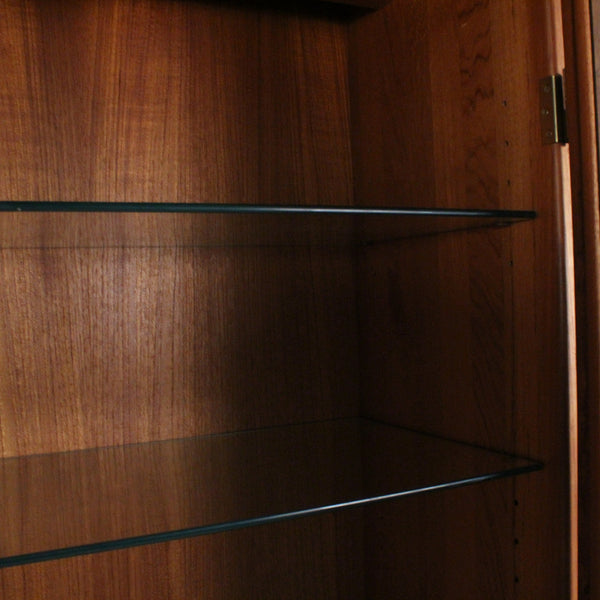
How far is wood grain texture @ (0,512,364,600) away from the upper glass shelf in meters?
0.44

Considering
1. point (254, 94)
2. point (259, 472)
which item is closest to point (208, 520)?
point (259, 472)

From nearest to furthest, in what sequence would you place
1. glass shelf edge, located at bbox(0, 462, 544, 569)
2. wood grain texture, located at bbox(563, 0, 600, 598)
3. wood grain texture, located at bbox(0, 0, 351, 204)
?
glass shelf edge, located at bbox(0, 462, 544, 569)
wood grain texture, located at bbox(563, 0, 600, 598)
wood grain texture, located at bbox(0, 0, 351, 204)

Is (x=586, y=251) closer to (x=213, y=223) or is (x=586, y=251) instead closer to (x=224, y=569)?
(x=213, y=223)

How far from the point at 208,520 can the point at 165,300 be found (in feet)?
1.26

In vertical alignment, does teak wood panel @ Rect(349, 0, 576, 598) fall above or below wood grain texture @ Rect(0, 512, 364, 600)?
above

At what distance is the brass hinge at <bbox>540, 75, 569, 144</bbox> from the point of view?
2.60 feet

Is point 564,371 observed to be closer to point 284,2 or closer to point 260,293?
point 260,293

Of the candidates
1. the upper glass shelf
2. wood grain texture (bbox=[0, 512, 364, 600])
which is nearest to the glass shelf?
wood grain texture (bbox=[0, 512, 364, 600])

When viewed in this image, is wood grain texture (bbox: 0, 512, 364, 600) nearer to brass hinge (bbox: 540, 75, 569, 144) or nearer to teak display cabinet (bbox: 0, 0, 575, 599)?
teak display cabinet (bbox: 0, 0, 575, 599)

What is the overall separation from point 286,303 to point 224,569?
42cm

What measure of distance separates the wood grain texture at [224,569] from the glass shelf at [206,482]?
15 cm

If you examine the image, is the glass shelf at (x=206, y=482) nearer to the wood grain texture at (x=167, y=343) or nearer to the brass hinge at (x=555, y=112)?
the wood grain texture at (x=167, y=343)

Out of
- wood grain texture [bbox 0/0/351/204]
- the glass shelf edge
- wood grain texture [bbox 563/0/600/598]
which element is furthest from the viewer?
wood grain texture [bbox 0/0/351/204]

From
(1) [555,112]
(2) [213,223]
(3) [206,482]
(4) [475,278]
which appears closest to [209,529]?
(3) [206,482]
